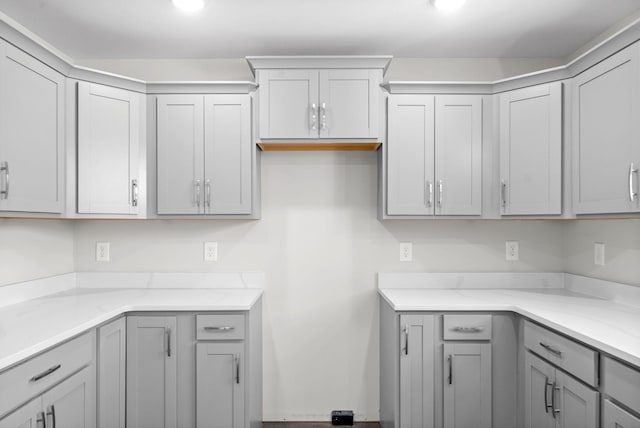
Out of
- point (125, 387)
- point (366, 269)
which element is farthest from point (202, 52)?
point (125, 387)

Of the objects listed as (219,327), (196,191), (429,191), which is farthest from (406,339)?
(196,191)

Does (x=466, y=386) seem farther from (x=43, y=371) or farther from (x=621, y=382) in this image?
(x=43, y=371)

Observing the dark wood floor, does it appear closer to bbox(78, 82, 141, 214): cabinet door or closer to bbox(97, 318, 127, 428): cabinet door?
bbox(97, 318, 127, 428): cabinet door

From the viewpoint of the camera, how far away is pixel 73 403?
5.43ft

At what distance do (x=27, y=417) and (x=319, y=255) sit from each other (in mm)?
1715

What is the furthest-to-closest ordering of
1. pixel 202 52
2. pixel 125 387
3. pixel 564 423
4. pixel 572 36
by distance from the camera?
1. pixel 202 52
2. pixel 572 36
3. pixel 125 387
4. pixel 564 423

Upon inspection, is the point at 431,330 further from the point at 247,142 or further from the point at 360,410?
the point at 247,142

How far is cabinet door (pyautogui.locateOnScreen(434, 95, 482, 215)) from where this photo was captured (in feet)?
7.62

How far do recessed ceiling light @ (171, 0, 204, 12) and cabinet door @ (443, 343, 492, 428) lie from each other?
2.22 m

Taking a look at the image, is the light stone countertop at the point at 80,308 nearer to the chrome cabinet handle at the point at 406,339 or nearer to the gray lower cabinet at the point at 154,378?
the gray lower cabinet at the point at 154,378

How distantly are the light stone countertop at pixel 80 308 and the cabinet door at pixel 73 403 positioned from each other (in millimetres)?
215

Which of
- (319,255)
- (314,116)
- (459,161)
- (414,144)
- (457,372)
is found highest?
(314,116)

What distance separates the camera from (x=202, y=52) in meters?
2.54

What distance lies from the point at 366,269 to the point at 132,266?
1.63 m
